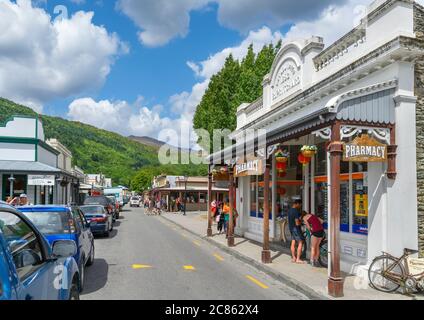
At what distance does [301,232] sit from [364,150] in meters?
3.90

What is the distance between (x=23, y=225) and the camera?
4.50 meters

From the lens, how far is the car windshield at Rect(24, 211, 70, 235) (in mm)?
8828

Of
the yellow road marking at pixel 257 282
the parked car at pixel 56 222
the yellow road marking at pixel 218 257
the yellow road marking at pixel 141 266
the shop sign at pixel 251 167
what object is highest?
the shop sign at pixel 251 167

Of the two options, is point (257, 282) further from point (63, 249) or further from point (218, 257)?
point (63, 249)

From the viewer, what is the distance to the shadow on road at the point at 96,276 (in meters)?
8.66

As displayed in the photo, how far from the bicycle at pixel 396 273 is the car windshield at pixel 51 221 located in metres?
6.43

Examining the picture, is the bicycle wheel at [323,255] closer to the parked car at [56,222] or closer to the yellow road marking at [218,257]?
the yellow road marking at [218,257]

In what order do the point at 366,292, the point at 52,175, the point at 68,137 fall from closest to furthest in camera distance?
the point at 366,292 < the point at 52,175 < the point at 68,137

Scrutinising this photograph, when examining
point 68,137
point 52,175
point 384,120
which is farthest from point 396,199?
point 68,137

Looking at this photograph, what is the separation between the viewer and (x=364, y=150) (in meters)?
8.82

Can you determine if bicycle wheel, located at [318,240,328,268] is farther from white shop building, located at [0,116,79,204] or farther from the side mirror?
white shop building, located at [0,116,79,204]

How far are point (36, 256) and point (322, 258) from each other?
8.61 meters

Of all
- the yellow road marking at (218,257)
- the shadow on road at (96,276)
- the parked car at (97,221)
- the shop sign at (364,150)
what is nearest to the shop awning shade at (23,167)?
the parked car at (97,221)
